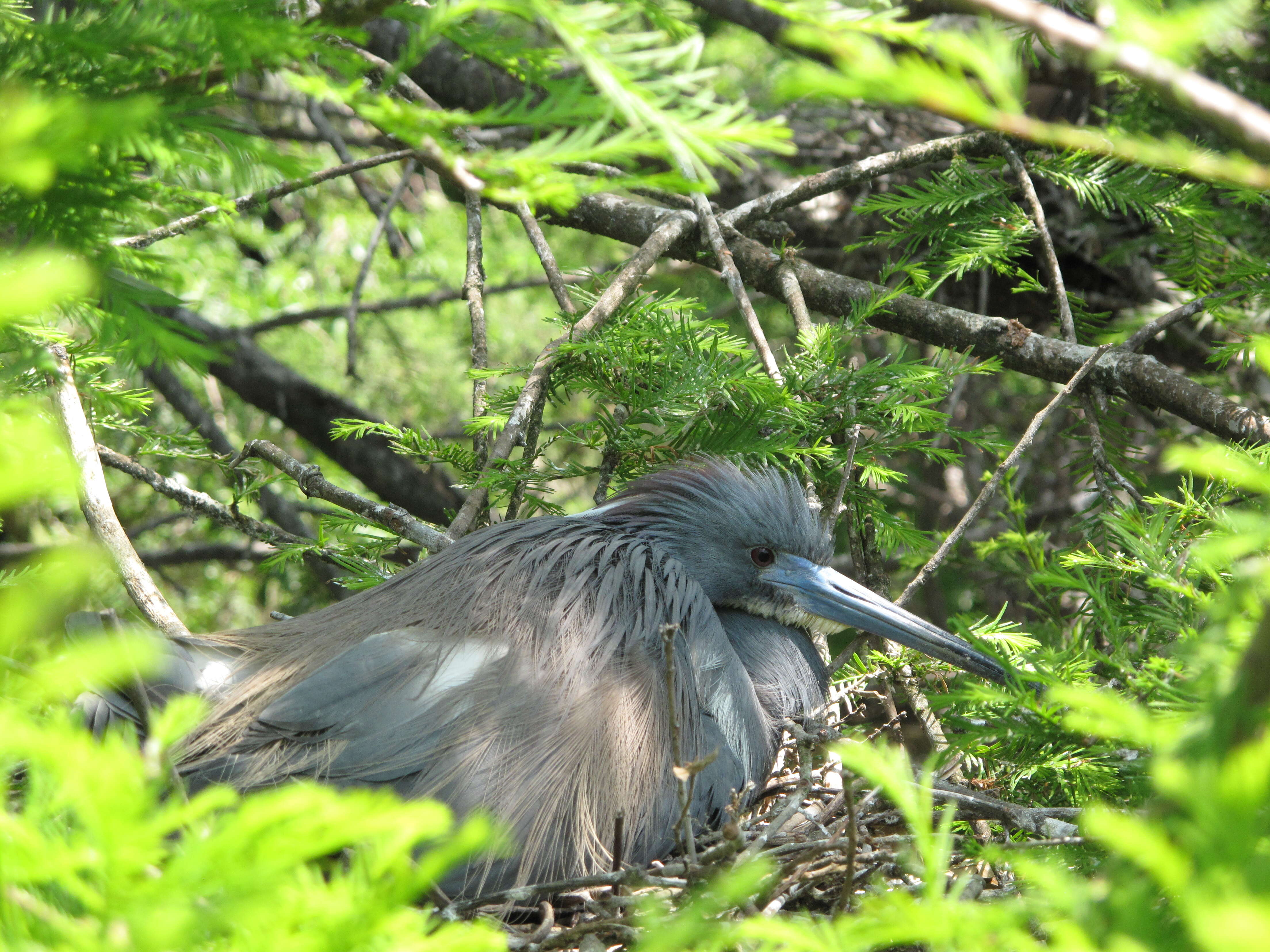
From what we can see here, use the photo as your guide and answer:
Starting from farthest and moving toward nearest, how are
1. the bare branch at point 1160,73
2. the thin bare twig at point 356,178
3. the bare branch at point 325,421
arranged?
the bare branch at point 325,421 → the thin bare twig at point 356,178 → the bare branch at point 1160,73

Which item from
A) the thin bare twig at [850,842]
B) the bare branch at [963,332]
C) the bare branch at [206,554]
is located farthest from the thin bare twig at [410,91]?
the bare branch at [206,554]

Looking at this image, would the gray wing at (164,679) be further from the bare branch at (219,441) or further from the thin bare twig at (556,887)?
the bare branch at (219,441)

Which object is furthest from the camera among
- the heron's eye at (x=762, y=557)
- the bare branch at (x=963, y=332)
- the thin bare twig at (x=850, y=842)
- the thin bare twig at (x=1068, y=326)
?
the heron's eye at (x=762, y=557)

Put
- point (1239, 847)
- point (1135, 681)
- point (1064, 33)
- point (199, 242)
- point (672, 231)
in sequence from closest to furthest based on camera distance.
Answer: point (1239, 847) < point (1064, 33) < point (1135, 681) < point (672, 231) < point (199, 242)

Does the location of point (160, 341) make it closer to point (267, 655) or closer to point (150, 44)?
point (150, 44)

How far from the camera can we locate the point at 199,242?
15.3 ft

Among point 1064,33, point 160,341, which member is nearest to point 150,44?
point 160,341

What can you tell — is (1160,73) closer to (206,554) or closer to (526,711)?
(526,711)

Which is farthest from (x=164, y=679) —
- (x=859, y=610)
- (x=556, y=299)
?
(x=859, y=610)

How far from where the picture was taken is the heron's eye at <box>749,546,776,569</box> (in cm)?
304

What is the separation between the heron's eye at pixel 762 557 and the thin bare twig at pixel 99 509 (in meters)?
1.58

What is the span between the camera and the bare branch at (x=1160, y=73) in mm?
880

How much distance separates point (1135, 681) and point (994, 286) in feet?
10.2

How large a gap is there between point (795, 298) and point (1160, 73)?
87.8 inches
